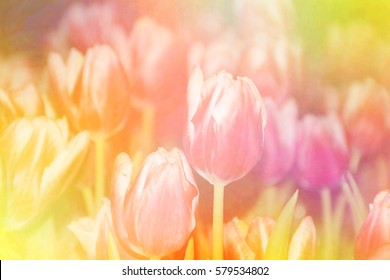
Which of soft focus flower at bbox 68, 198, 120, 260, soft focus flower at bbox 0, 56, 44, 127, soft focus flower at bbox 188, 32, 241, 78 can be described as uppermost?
soft focus flower at bbox 188, 32, 241, 78

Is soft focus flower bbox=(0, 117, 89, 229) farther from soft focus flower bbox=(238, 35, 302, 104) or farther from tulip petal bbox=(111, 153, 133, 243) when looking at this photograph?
soft focus flower bbox=(238, 35, 302, 104)

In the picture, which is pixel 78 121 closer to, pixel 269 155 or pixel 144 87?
pixel 144 87

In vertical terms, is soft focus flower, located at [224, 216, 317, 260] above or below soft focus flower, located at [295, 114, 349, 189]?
→ below

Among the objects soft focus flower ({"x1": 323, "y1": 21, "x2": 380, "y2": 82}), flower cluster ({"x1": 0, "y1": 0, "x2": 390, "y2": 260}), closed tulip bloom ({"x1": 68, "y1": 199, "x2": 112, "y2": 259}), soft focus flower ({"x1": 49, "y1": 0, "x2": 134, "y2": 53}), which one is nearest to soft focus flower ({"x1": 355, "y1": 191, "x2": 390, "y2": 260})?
flower cluster ({"x1": 0, "y1": 0, "x2": 390, "y2": 260})

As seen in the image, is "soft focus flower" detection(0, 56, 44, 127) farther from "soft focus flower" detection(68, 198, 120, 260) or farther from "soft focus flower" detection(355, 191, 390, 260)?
"soft focus flower" detection(355, 191, 390, 260)

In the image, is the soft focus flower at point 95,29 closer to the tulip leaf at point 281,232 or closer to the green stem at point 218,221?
the green stem at point 218,221
